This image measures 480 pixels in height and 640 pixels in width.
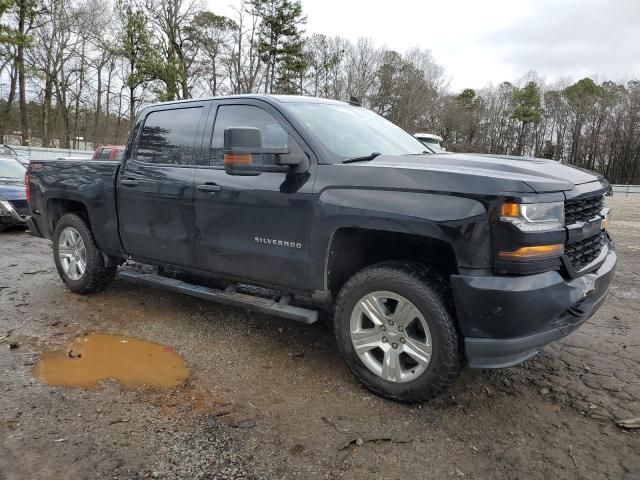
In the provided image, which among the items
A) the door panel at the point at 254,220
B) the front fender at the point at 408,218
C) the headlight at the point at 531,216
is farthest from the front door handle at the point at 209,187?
the headlight at the point at 531,216

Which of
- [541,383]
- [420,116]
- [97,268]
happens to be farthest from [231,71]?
[541,383]

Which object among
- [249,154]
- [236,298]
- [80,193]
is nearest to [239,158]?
[249,154]

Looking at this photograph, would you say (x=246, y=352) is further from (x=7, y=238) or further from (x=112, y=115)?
(x=112, y=115)

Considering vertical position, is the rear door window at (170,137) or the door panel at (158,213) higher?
the rear door window at (170,137)

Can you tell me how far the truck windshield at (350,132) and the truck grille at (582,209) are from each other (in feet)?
4.30

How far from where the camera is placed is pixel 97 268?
491 cm

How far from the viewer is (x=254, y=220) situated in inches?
136

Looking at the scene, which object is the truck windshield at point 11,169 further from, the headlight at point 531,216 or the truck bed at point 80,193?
the headlight at point 531,216

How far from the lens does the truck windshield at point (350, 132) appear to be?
3412 mm

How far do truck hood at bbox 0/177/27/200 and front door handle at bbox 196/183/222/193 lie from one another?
22.9ft

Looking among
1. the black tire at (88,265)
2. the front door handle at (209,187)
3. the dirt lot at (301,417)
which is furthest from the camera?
the black tire at (88,265)

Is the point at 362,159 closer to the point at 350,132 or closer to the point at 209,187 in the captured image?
the point at 350,132

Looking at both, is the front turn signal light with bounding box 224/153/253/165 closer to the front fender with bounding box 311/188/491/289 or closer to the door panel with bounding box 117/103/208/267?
the front fender with bounding box 311/188/491/289

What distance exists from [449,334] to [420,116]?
47.8 meters
